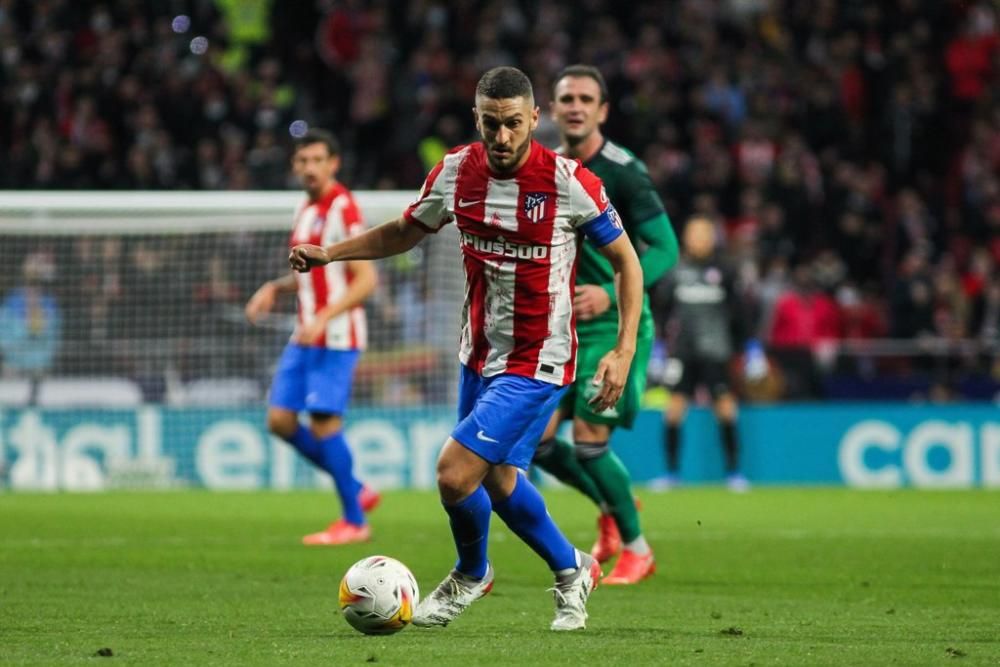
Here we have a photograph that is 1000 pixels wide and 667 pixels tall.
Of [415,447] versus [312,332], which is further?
[415,447]

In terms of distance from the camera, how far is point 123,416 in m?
15.2

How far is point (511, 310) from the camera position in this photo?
6141 mm

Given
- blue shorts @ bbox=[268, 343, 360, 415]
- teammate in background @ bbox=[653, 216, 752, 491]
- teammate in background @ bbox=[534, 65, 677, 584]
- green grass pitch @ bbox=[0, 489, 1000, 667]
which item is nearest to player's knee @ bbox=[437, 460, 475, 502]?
green grass pitch @ bbox=[0, 489, 1000, 667]

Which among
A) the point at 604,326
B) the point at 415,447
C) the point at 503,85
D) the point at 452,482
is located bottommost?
the point at 415,447

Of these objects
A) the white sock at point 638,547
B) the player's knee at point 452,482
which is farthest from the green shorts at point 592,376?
the player's knee at point 452,482

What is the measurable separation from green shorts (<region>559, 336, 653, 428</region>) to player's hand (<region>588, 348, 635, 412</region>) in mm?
2209

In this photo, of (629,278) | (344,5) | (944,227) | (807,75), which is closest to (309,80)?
(344,5)

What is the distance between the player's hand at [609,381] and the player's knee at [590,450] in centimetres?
238

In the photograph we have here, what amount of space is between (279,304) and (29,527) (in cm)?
584

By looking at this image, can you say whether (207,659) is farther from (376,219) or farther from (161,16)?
(161,16)

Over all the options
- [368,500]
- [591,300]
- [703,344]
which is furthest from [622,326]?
[703,344]

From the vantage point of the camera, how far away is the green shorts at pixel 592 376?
322 inches

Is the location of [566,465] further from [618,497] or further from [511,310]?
[511,310]

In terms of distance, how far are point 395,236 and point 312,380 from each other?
397 cm
